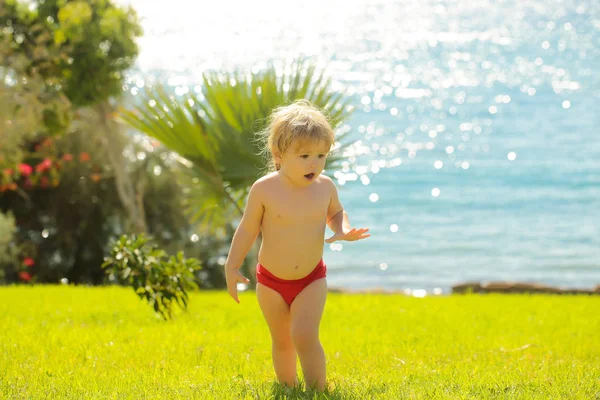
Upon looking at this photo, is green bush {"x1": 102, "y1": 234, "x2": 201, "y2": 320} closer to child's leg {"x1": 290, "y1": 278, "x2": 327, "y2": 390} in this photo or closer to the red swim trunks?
the red swim trunks

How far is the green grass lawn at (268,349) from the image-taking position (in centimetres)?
434

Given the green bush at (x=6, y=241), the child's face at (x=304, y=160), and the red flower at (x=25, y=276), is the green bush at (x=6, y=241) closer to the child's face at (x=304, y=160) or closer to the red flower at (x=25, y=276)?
the red flower at (x=25, y=276)

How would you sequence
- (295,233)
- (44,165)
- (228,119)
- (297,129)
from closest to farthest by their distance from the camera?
(297,129)
(295,233)
(228,119)
(44,165)

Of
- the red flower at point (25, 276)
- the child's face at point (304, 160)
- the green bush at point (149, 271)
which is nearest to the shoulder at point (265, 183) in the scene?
the child's face at point (304, 160)

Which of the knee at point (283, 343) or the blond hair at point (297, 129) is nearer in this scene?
the blond hair at point (297, 129)

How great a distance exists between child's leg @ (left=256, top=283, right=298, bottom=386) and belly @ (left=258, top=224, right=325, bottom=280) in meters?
0.13

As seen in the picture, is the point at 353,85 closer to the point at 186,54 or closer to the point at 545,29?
the point at 186,54

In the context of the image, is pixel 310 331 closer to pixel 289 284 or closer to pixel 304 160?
pixel 289 284

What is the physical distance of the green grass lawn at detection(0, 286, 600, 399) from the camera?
4.34m

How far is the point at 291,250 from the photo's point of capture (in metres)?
4.29

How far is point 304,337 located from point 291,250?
43 cm

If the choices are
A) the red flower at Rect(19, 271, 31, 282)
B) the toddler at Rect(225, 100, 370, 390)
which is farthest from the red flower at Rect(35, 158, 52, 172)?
the toddler at Rect(225, 100, 370, 390)

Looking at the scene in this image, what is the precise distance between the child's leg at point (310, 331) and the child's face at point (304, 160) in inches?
21.6

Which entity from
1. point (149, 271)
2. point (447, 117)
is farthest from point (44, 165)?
point (447, 117)
